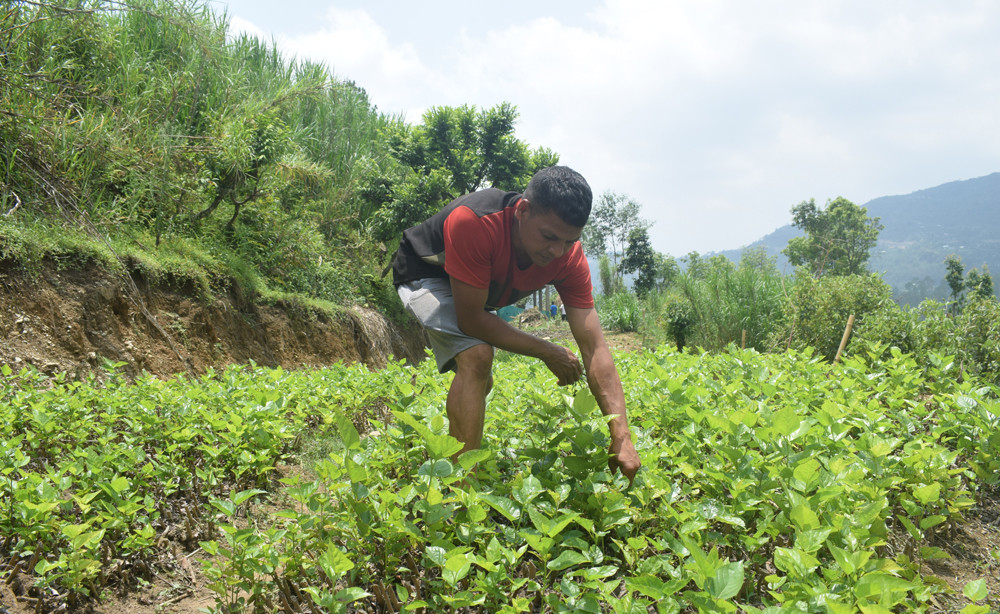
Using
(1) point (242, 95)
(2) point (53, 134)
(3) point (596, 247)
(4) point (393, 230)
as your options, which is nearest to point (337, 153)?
(4) point (393, 230)

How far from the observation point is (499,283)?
266cm

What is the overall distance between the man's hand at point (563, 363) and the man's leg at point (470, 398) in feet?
0.86

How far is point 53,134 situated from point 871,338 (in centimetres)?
889

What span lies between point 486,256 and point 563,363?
0.58m

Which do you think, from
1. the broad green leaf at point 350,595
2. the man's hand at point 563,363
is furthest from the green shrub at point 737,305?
the broad green leaf at point 350,595

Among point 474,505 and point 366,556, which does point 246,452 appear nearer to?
point 366,556

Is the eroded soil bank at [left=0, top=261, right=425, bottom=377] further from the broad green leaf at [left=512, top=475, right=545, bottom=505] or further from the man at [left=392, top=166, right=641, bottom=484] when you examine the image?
the broad green leaf at [left=512, top=475, right=545, bottom=505]

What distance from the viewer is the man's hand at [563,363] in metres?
2.29

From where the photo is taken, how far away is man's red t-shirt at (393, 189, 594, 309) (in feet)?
7.72

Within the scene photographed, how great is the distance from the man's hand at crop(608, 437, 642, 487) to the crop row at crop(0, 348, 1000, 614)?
5 cm

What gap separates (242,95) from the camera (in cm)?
997

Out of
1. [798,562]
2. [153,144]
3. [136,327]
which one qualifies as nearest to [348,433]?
[798,562]

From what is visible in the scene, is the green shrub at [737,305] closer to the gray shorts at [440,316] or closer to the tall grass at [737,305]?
the tall grass at [737,305]

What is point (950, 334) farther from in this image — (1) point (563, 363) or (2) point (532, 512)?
(2) point (532, 512)
